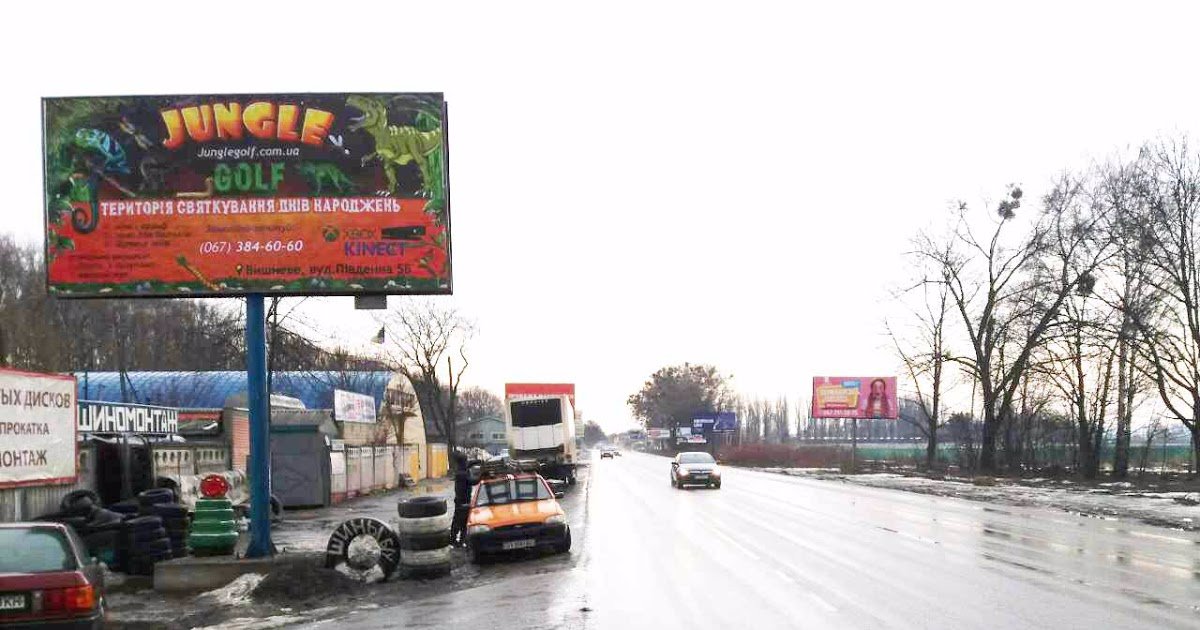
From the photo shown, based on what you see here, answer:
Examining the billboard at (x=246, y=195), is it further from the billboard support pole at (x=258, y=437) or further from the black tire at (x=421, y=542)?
the black tire at (x=421, y=542)

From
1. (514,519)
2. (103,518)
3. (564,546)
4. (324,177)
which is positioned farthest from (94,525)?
(564,546)

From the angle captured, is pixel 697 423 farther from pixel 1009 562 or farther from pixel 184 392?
pixel 1009 562

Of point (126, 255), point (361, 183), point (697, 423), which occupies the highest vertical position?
point (361, 183)

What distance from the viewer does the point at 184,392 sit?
6412 centimetres

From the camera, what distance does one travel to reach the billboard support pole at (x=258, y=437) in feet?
55.6

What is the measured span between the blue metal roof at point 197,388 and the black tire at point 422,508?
152 feet

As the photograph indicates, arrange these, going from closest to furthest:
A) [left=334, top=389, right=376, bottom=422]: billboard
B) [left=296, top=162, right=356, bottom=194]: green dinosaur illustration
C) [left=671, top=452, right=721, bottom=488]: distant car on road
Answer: [left=296, top=162, right=356, bottom=194]: green dinosaur illustration, [left=334, top=389, right=376, bottom=422]: billboard, [left=671, top=452, right=721, bottom=488]: distant car on road

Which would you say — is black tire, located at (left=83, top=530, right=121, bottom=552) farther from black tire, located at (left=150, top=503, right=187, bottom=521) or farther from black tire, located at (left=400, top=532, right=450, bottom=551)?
black tire, located at (left=400, top=532, right=450, bottom=551)

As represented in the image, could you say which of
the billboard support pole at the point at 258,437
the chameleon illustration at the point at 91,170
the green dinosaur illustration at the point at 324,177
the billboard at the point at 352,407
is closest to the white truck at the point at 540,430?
the billboard at the point at 352,407

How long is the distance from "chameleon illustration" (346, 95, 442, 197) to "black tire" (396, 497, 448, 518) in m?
5.12

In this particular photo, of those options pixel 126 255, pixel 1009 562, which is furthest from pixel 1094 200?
pixel 126 255

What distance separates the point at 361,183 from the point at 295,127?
143 centimetres

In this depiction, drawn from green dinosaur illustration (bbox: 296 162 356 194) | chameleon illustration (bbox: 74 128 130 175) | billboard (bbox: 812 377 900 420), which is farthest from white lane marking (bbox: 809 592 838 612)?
billboard (bbox: 812 377 900 420)

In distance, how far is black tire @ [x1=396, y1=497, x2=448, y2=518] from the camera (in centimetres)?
1678
